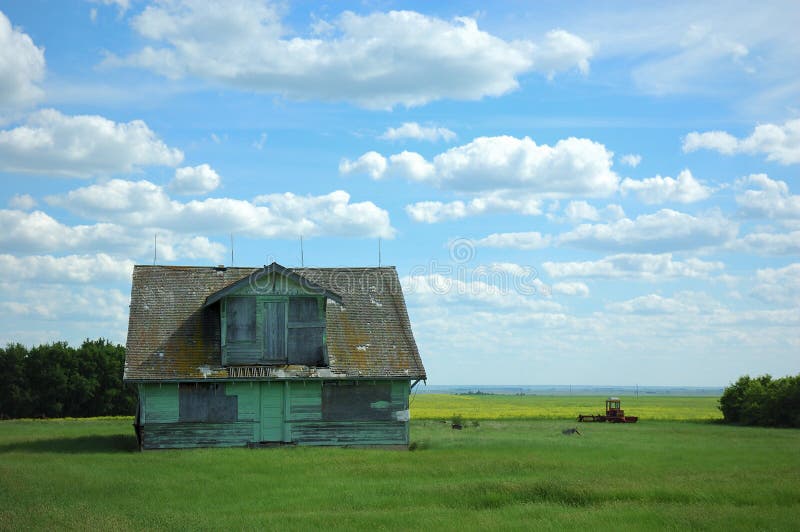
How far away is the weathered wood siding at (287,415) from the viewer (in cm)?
3309

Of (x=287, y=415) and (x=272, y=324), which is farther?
(x=272, y=324)

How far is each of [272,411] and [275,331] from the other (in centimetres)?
313

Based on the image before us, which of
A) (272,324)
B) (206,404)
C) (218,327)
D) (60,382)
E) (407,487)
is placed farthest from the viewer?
(60,382)

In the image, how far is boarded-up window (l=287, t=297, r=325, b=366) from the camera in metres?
34.2

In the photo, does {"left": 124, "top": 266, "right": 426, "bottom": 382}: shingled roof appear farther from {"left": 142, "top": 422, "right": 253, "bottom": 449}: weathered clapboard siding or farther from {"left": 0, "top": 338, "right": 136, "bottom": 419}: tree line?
{"left": 0, "top": 338, "right": 136, "bottom": 419}: tree line

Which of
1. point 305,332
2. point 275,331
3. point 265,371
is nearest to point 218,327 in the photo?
point 275,331

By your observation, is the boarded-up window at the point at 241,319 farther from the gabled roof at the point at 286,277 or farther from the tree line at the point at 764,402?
the tree line at the point at 764,402

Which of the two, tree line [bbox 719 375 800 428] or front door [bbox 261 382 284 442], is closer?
front door [bbox 261 382 284 442]

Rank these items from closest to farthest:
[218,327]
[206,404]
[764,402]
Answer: [206,404]
[218,327]
[764,402]

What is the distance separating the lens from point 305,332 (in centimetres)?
3456

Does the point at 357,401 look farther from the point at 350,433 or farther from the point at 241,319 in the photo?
the point at 241,319

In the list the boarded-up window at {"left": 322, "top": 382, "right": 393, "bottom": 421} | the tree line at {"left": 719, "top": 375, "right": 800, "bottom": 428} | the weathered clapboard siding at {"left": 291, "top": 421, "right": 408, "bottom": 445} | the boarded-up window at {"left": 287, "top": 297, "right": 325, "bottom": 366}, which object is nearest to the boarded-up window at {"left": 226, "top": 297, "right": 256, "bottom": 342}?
the boarded-up window at {"left": 287, "top": 297, "right": 325, "bottom": 366}

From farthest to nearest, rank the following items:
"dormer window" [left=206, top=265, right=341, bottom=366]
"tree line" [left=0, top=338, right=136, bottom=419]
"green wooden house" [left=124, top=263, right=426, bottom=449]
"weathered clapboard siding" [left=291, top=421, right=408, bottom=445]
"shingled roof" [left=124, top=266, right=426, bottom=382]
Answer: "tree line" [left=0, top=338, right=136, bottom=419]
"dormer window" [left=206, top=265, right=341, bottom=366]
"weathered clapboard siding" [left=291, top=421, right=408, bottom=445]
"shingled roof" [left=124, top=266, right=426, bottom=382]
"green wooden house" [left=124, top=263, right=426, bottom=449]

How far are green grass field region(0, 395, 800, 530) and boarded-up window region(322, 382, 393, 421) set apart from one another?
71.6 inches
